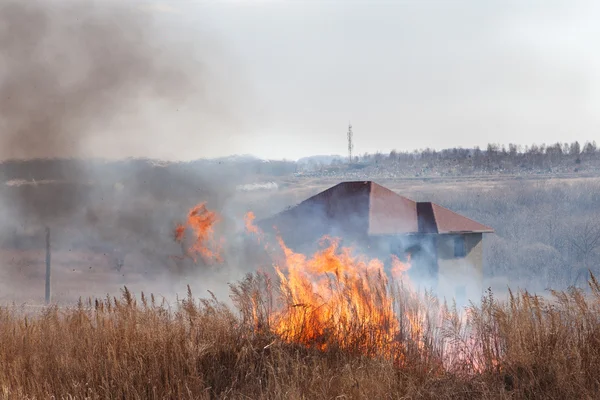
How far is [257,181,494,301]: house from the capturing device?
22.8 metres

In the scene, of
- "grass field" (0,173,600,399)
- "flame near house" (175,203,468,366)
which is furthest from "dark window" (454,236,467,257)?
"grass field" (0,173,600,399)

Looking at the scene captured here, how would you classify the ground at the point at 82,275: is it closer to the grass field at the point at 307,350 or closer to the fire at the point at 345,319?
the fire at the point at 345,319

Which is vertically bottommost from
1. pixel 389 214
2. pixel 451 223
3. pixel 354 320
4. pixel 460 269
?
pixel 460 269

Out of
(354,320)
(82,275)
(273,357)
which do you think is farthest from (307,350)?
(82,275)

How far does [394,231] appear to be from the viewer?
930 inches

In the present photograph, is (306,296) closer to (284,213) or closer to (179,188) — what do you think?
(284,213)

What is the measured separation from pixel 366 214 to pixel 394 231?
1.30m

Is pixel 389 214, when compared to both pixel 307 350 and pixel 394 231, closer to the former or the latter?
pixel 394 231

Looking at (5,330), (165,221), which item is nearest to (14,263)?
(165,221)

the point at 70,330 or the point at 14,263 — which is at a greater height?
the point at 70,330

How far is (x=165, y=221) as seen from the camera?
104 feet

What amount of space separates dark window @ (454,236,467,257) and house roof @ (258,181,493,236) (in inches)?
18.7

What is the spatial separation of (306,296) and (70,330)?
416 centimetres

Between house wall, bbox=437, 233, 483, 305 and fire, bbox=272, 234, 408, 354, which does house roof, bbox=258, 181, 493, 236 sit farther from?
fire, bbox=272, 234, 408, 354
